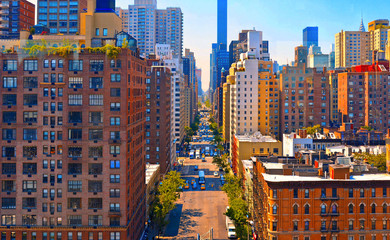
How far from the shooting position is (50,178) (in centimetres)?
6875

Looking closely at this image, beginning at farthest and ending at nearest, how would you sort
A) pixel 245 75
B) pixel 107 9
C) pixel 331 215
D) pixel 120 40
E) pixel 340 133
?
pixel 245 75 < pixel 340 133 < pixel 107 9 < pixel 120 40 < pixel 331 215

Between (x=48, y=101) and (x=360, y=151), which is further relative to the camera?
(x=360, y=151)

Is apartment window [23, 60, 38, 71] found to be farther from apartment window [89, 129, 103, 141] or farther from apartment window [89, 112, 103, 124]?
apartment window [89, 129, 103, 141]

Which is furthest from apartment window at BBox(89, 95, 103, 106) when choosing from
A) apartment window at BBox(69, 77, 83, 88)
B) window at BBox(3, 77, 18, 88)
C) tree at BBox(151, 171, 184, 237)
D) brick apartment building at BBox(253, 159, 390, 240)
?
brick apartment building at BBox(253, 159, 390, 240)

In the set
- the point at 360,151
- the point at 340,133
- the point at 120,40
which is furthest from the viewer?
the point at 340,133

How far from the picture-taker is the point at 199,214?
108m

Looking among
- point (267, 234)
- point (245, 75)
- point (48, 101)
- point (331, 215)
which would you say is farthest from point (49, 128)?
point (245, 75)

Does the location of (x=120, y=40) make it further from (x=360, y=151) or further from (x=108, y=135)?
(x=360, y=151)

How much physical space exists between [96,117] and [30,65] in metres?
15.1

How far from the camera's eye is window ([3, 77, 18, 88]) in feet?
227

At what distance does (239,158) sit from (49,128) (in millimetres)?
75364

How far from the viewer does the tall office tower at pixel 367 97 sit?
6476 inches

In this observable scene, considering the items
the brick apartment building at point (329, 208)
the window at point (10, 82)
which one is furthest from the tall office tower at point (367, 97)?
the window at point (10, 82)

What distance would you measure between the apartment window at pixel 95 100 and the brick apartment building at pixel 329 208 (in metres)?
31.6
